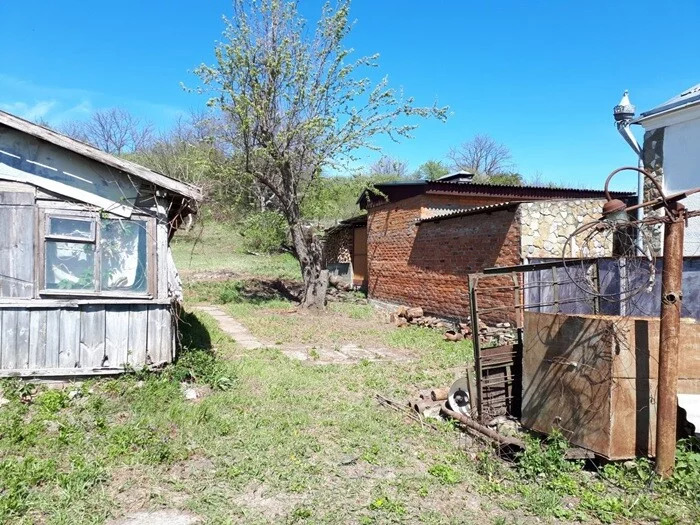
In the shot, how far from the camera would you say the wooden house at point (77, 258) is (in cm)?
609

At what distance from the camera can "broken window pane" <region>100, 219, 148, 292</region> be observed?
6.37m

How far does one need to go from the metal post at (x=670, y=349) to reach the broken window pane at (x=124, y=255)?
5.91 m

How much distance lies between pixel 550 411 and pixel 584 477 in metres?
0.76

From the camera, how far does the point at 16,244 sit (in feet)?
19.9

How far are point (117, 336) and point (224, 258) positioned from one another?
794 inches

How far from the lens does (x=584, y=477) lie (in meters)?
4.43

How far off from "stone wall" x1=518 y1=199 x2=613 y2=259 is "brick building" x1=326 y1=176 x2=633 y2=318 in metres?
0.02

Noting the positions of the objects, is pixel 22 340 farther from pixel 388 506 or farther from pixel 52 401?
pixel 388 506

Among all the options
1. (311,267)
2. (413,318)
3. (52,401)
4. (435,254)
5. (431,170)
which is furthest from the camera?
(431,170)

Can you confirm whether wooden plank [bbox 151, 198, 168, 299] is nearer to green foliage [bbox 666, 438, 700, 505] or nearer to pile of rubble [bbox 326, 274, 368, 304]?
green foliage [bbox 666, 438, 700, 505]

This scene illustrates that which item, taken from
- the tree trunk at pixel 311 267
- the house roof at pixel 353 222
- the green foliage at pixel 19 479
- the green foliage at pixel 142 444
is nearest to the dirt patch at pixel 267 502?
the green foliage at pixel 142 444

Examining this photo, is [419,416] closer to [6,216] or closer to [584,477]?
[584,477]

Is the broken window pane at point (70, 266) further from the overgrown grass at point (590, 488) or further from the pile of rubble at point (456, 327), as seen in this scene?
the pile of rubble at point (456, 327)

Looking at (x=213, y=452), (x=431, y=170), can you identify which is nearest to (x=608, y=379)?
(x=213, y=452)
